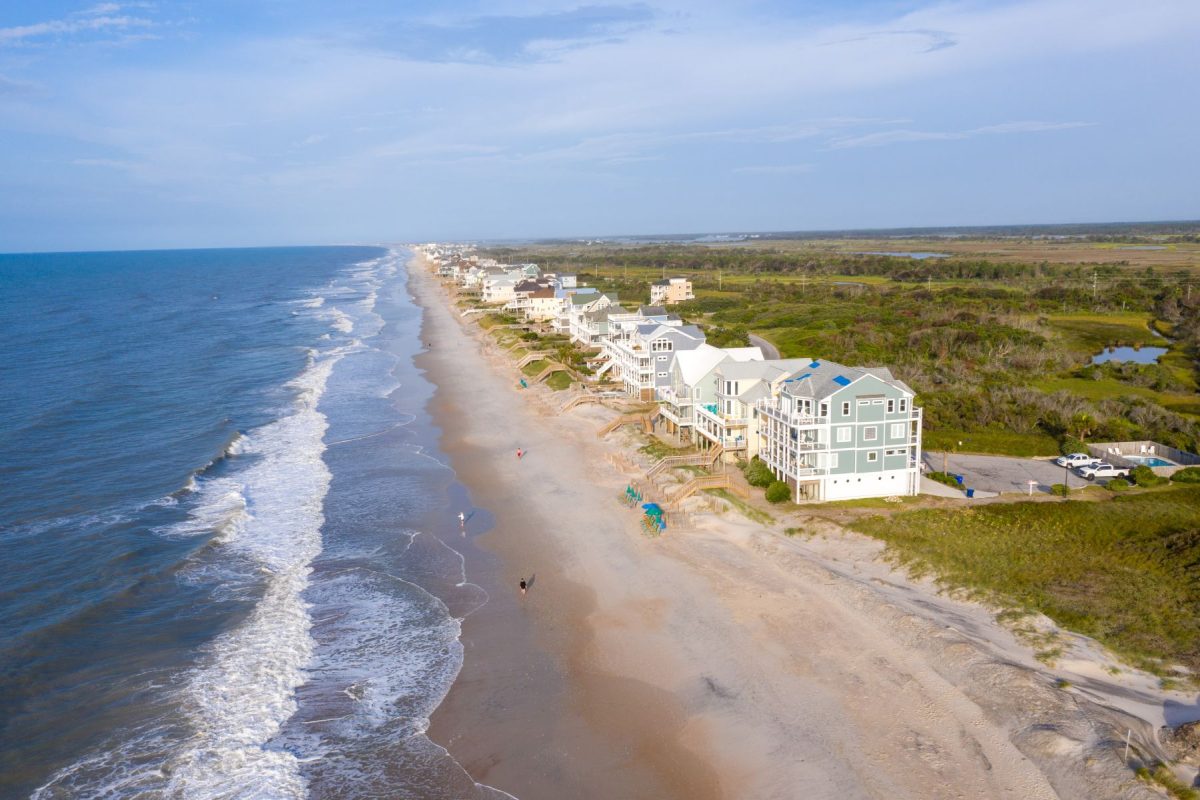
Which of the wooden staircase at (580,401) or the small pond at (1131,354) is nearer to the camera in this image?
the wooden staircase at (580,401)

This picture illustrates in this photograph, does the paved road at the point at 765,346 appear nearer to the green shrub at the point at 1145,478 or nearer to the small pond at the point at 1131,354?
the small pond at the point at 1131,354

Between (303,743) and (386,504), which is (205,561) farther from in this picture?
(303,743)

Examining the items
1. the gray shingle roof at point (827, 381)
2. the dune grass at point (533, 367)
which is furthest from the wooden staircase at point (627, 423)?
the dune grass at point (533, 367)

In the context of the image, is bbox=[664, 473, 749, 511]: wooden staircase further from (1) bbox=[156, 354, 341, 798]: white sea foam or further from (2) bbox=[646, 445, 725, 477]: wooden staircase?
(1) bbox=[156, 354, 341, 798]: white sea foam

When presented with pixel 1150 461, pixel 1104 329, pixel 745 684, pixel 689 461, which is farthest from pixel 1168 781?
pixel 1104 329

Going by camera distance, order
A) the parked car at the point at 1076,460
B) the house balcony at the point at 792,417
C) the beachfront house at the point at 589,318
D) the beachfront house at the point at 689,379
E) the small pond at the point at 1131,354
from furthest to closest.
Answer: the beachfront house at the point at 589,318 → the small pond at the point at 1131,354 → the beachfront house at the point at 689,379 → the parked car at the point at 1076,460 → the house balcony at the point at 792,417

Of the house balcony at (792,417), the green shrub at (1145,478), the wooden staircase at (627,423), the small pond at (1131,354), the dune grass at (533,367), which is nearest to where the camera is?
the house balcony at (792,417)

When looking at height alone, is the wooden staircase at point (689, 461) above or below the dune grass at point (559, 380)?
below

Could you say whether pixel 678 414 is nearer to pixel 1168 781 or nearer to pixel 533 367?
pixel 533 367

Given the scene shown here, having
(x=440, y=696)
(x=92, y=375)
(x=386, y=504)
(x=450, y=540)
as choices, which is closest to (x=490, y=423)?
(x=386, y=504)
